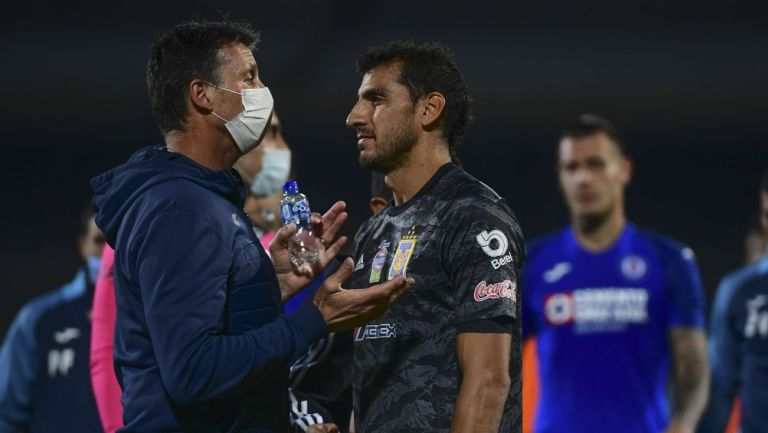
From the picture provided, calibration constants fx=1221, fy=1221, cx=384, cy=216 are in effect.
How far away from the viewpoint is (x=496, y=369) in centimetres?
274

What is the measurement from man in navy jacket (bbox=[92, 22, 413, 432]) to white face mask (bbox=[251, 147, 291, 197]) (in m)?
1.46

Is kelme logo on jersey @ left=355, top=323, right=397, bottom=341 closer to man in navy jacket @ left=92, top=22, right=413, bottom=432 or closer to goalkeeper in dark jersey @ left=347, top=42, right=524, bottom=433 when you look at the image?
goalkeeper in dark jersey @ left=347, top=42, right=524, bottom=433

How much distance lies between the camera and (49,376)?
6047mm

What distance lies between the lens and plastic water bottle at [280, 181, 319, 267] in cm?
281

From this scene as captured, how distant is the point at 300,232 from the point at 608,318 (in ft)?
9.15

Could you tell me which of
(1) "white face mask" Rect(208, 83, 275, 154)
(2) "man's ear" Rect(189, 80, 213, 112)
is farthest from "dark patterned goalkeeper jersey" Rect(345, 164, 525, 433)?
(2) "man's ear" Rect(189, 80, 213, 112)

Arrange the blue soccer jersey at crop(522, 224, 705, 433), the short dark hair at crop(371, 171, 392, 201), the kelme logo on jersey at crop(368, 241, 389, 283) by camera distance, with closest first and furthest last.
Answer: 1. the kelme logo on jersey at crop(368, 241, 389, 283)
2. the short dark hair at crop(371, 171, 392, 201)
3. the blue soccer jersey at crop(522, 224, 705, 433)

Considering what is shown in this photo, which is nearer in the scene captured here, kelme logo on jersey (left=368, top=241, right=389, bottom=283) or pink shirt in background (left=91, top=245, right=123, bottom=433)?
kelme logo on jersey (left=368, top=241, right=389, bottom=283)

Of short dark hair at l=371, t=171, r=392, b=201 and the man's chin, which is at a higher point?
the man's chin

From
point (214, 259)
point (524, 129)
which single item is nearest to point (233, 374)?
point (214, 259)

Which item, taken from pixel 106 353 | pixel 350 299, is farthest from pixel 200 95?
pixel 106 353

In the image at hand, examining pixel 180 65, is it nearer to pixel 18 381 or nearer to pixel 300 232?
pixel 300 232

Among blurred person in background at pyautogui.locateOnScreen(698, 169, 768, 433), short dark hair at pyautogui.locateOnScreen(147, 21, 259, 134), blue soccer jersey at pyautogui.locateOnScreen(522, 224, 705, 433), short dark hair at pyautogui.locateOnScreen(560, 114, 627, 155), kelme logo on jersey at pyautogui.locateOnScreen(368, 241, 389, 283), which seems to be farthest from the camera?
short dark hair at pyautogui.locateOnScreen(560, 114, 627, 155)

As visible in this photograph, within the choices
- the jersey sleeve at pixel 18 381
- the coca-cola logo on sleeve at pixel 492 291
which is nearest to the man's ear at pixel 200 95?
the coca-cola logo on sleeve at pixel 492 291
